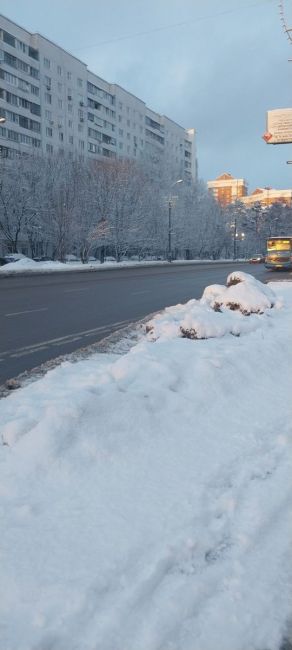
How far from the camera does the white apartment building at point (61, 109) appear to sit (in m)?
64.0

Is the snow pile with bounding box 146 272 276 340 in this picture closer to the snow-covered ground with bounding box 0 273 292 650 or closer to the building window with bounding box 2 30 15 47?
the snow-covered ground with bounding box 0 273 292 650

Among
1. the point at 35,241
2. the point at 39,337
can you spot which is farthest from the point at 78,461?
the point at 35,241

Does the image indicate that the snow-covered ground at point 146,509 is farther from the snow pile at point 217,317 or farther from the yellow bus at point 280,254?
the yellow bus at point 280,254

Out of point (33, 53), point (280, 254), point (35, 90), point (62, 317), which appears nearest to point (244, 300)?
point (62, 317)

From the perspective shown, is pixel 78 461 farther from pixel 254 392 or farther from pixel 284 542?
pixel 254 392

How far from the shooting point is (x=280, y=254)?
118ft

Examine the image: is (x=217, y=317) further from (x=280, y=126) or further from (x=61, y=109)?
(x=61, y=109)

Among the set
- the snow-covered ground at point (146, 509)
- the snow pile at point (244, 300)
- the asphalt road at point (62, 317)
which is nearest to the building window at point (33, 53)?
the asphalt road at point (62, 317)

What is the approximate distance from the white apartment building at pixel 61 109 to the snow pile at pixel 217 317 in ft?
160

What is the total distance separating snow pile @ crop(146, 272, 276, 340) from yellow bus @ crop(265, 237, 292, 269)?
2550cm

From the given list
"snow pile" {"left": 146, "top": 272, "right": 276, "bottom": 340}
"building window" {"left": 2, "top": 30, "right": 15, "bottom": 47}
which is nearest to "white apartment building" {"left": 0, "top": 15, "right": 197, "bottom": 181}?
"building window" {"left": 2, "top": 30, "right": 15, "bottom": 47}

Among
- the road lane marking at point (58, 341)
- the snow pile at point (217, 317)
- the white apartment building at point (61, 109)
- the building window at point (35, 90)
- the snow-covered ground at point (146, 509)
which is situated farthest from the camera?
the building window at point (35, 90)

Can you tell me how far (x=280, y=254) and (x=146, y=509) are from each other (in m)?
35.0

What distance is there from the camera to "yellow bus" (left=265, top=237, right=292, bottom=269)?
118 feet
